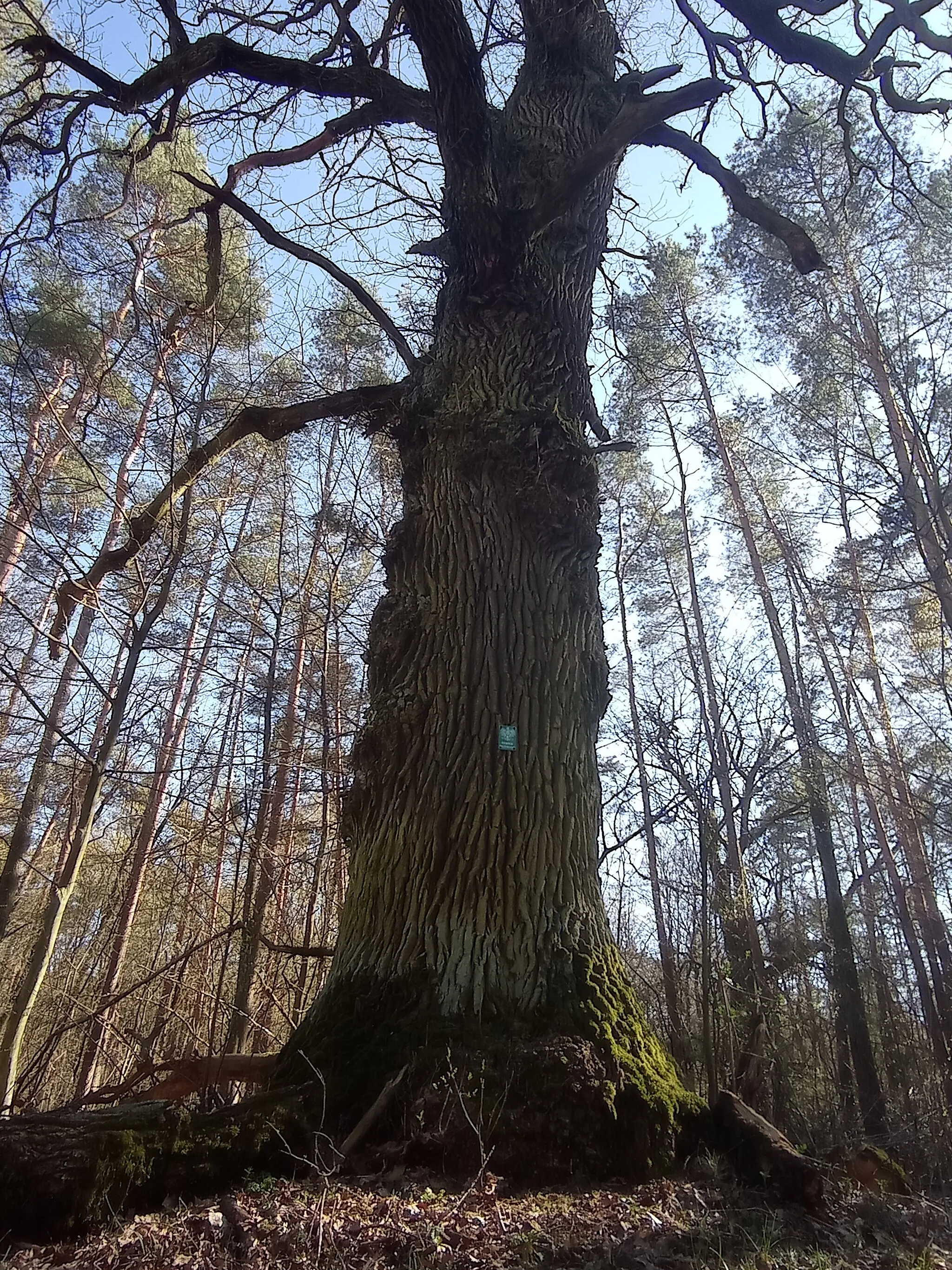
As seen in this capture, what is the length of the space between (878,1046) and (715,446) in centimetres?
977

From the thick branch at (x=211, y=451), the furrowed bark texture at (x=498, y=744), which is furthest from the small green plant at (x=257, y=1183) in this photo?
the thick branch at (x=211, y=451)

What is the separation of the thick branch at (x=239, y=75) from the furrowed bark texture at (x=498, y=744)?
1.00 m

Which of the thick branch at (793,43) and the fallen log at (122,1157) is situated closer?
the fallen log at (122,1157)

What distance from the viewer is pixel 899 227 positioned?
10492mm

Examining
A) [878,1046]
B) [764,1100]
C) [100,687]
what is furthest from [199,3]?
[878,1046]

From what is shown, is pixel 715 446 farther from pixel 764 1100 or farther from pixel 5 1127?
pixel 5 1127

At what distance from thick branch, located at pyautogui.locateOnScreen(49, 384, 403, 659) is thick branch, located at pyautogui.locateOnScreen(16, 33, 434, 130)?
165 cm

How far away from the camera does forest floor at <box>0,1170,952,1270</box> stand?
1.50 meters

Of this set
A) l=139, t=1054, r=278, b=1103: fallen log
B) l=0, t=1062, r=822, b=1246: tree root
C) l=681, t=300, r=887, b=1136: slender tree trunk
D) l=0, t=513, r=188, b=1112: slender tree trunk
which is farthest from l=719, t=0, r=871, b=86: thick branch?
l=681, t=300, r=887, b=1136: slender tree trunk

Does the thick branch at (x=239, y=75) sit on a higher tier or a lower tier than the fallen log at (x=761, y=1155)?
higher

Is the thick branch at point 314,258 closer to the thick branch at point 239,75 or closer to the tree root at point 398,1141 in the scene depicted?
the thick branch at point 239,75

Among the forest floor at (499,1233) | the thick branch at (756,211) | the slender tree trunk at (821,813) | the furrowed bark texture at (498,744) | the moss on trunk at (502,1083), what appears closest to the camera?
the forest floor at (499,1233)

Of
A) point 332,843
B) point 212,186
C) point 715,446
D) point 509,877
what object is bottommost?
point 509,877

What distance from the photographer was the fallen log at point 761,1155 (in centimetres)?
184
